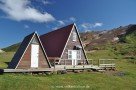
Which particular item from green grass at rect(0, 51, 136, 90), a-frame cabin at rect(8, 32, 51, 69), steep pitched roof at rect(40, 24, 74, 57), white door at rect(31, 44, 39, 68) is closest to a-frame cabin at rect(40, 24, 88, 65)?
steep pitched roof at rect(40, 24, 74, 57)

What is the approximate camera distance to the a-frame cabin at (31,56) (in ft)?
122

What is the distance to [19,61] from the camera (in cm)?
3666

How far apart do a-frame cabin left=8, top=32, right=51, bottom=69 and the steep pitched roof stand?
266 inches

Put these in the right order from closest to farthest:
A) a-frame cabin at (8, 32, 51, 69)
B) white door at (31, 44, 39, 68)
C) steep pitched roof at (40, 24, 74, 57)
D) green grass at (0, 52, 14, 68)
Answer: a-frame cabin at (8, 32, 51, 69) → white door at (31, 44, 39, 68) → steep pitched roof at (40, 24, 74, 57) → green grass at (0, 52, 14, 68)

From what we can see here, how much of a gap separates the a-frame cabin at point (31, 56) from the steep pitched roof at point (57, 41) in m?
6.75

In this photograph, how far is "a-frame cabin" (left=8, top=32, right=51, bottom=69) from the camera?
37.1 metres

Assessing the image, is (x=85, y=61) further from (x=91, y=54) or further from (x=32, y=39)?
(x=91, y=54)

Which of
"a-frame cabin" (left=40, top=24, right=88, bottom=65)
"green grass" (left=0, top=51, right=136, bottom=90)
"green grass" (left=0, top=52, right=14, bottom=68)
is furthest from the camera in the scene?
"green grass" (left=0, top=52, right=14, bottom=68)

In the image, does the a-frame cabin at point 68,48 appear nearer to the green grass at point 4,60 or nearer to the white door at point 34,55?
the white door at point 34,55

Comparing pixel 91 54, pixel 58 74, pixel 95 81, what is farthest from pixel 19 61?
pixel 91 54

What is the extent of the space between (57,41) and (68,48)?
3226 mm

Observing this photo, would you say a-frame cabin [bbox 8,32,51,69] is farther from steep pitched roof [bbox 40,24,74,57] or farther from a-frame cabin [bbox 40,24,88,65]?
steep pitched roof [bbox 40,24,74,57]

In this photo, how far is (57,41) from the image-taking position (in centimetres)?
4756

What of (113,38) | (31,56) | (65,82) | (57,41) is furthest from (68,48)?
(113,38)
